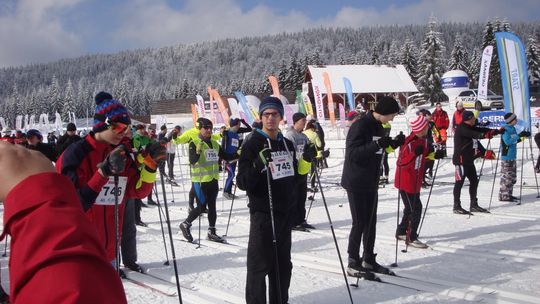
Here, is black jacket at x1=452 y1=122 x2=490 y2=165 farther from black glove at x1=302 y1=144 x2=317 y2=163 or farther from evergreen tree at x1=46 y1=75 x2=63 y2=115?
evergreen tree at x1=46 y1=75 x2=63 y2=115

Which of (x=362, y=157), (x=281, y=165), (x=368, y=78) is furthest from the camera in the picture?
(x=368, y=78)

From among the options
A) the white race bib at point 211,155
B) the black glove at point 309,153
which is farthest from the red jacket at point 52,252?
the white race bib at point 211,155

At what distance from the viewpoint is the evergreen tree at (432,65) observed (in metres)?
52.4

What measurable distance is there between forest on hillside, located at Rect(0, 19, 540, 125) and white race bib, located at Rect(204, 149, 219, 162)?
59.3 metres

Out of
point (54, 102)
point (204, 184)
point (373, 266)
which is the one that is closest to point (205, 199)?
point (204, 184)

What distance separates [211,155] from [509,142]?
6.02 m

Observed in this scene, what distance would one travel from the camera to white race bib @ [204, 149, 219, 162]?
23.3 ft

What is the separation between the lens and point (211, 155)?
23.6 ft

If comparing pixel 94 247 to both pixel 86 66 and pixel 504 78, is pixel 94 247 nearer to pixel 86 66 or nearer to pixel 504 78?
pixel 504 78

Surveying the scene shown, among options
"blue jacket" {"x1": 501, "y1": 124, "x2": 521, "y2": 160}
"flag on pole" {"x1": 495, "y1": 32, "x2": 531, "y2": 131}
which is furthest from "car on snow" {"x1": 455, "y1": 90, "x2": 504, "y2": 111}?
"blue jacket" {"x1": 501, "y1": 124, "x2": 521, "y2": 160}

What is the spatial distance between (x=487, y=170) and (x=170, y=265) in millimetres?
11319

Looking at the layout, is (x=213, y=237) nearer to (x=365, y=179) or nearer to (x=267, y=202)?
(x=365, y=179)

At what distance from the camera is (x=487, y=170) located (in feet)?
45.1

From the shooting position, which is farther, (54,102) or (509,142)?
(54,102)
